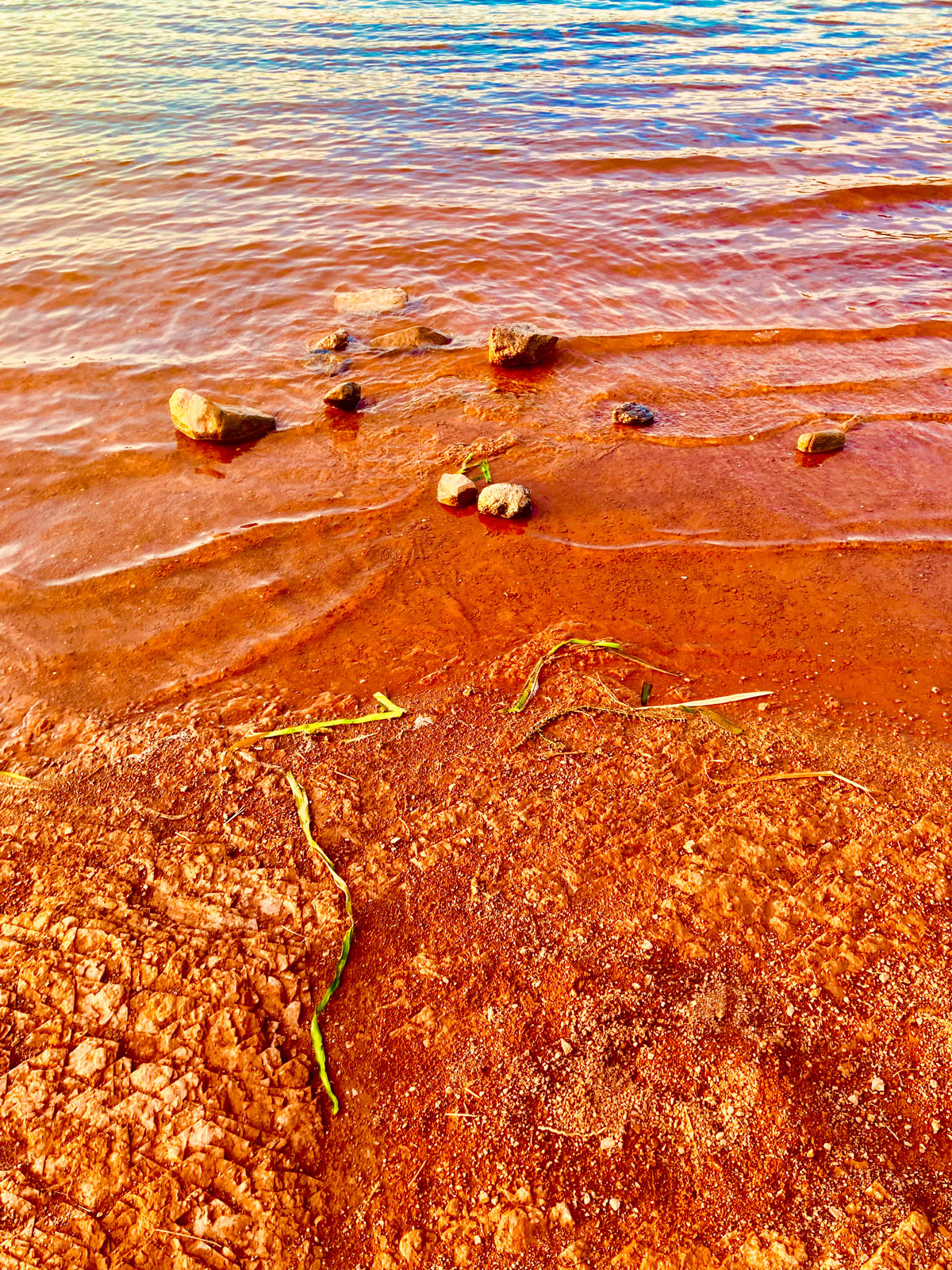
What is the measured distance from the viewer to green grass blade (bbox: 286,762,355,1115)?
7.27 ft

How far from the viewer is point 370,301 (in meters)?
7.09

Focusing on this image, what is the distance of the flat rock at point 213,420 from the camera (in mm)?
5277

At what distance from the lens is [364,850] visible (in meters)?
2.81

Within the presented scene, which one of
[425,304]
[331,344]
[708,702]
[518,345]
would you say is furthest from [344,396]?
[708,702]

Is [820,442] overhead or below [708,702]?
overhead

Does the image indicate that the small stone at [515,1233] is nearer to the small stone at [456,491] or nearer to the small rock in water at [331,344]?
the small stone at [456,491]

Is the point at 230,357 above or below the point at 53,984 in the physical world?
above

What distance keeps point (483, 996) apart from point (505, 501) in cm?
285

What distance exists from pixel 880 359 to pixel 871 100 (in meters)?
8.67

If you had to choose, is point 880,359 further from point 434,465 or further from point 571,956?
point 571,956

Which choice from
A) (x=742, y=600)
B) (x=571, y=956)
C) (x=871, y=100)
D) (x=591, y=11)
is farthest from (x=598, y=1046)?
(x=591, y=11)

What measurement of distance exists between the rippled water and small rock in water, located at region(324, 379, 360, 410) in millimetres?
121

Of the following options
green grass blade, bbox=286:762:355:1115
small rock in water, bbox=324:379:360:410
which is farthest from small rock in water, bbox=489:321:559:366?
green grass blade, bbox=286:762:355:1115

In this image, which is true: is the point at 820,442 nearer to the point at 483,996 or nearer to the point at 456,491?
the point at 456,491
